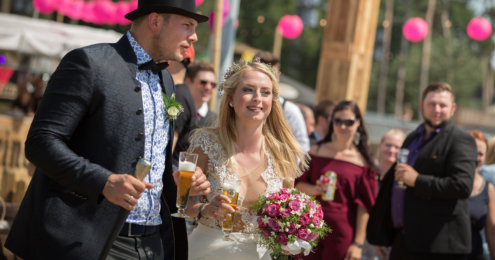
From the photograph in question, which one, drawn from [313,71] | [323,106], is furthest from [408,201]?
[313,71]

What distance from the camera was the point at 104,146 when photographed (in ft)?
7.90

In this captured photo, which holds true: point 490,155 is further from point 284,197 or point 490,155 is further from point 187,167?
point 187,167

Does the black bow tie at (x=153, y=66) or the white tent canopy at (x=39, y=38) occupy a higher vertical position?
the white tent canopy at (x=39, y=38)

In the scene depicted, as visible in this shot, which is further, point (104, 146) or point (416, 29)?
point (416, 29)

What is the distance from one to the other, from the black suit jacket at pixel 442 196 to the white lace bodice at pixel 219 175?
6.17 ft

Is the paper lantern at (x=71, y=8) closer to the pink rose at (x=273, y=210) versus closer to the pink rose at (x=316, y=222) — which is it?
the pink rose at (x=273, y=210)

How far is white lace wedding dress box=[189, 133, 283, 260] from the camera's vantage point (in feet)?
10.8

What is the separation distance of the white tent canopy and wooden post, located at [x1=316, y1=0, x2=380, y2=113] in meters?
7.55

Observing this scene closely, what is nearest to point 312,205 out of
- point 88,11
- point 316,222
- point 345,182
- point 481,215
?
point 316,222

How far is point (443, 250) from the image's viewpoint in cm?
464

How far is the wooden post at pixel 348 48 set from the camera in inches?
290

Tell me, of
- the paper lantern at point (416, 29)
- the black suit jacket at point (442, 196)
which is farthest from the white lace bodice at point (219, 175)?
the paper lantern at point (416, 29)

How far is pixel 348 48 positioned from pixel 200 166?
15.1 feet

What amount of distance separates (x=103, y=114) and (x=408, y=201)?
3.40 meters
